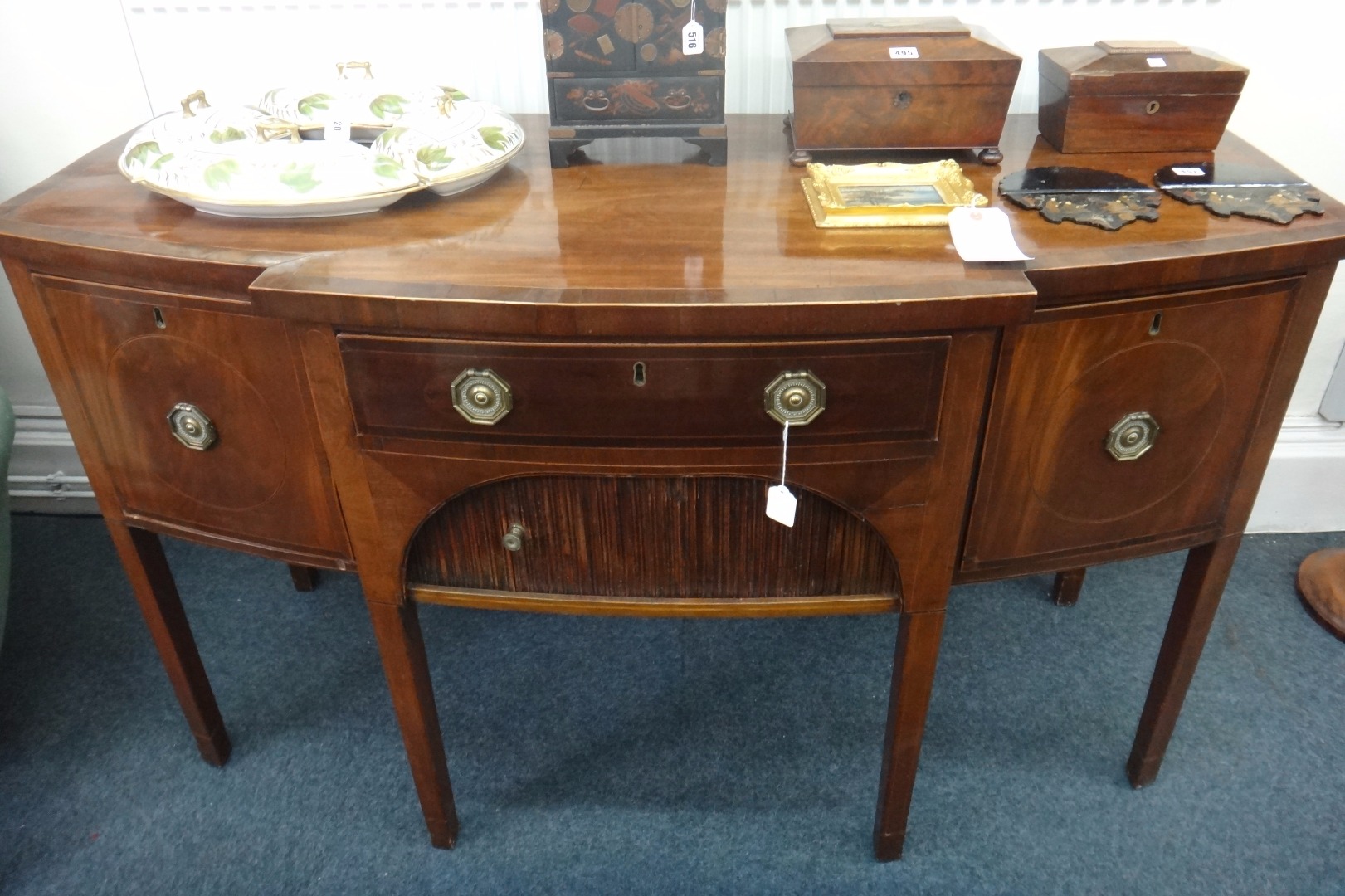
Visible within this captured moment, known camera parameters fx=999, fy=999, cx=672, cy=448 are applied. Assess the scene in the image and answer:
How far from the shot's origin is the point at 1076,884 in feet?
3.94

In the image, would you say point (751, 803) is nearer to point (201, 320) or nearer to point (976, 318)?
point (976, 318)

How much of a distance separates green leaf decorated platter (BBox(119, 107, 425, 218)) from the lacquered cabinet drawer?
213 mm

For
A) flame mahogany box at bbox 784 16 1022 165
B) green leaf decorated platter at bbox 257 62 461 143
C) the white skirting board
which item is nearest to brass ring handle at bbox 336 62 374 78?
green leaf decorated platter at bbox 257 62 461 143

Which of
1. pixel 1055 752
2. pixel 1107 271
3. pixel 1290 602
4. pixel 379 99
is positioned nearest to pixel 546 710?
pixel 1055 752

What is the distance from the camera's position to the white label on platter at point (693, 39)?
105cm

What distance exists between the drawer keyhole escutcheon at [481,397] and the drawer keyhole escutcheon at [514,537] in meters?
0.15

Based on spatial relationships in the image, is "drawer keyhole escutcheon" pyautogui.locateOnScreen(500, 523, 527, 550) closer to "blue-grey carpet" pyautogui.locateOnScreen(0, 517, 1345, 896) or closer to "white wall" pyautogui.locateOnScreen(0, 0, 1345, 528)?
"blue-grey carpet" pyautogui.locateOnScreen(0, 517, 1345, 896)

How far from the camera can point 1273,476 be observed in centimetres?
171

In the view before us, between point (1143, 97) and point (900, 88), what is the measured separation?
0.26 m

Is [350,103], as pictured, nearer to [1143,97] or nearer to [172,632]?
[172,632]

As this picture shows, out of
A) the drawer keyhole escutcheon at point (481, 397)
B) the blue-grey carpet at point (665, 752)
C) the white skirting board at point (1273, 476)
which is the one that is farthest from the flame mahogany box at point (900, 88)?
the white skirting board at point (1273, 476)

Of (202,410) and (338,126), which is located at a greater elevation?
(338,126)

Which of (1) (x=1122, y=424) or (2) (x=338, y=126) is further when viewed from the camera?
(2) (x=338, y=126)

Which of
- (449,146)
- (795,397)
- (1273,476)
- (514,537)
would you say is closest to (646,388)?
(795,397)
